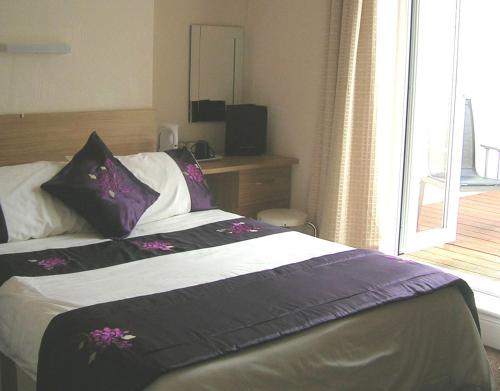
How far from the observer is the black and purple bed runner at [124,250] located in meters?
2.88

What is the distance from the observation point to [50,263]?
2.93 meters

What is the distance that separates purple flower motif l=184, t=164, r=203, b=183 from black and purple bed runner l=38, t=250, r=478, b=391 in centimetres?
113

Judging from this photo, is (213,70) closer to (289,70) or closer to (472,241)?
(289,70)

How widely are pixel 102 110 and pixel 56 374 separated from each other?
6.94 feet

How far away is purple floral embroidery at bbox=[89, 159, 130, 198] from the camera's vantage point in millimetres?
3410

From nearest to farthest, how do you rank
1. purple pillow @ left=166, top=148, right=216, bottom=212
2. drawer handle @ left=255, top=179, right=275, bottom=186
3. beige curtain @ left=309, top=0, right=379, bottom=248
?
1. purple pillow @ left=166, top=148, right=216, bottom=212
2. beige curtain @ left=309, top=0, right=379, bottom=248
3. drawer handle @ left=255, top=179, right=275, bottom=186

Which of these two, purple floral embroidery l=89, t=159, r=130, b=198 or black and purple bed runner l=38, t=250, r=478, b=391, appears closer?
black and purple bed runner l=38, t=250, r=478, b=391

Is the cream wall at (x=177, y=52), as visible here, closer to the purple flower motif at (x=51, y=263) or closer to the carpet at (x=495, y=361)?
the purple flower motif at (x=51, y=263)

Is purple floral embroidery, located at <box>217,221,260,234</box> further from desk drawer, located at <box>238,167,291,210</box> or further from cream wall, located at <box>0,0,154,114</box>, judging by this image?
cream wall, located at <box>0,0,154,114</box>

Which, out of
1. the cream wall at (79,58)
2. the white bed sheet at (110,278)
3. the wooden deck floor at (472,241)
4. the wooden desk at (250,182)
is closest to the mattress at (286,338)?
the white bed sheet at (110,278)

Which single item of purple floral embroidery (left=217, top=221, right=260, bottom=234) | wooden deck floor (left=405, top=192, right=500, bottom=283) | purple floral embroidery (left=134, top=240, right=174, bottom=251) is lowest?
wooden deck floor (left=405, top=192, right=500, bottom=283)

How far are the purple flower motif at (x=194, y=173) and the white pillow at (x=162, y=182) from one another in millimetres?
56

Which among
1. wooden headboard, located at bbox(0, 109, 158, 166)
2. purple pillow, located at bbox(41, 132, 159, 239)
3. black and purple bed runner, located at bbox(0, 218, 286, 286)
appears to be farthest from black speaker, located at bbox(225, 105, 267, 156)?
purple pillow, located at bbox(41, 132, 159, 239)

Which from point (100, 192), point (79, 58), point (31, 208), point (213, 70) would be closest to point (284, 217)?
point (213, 70)
